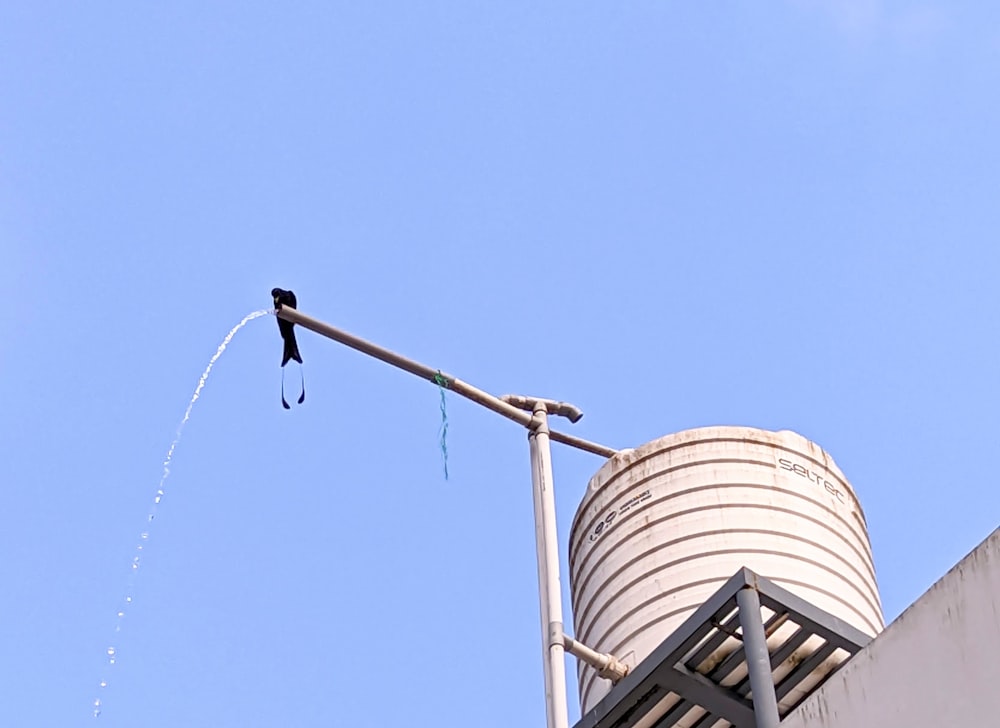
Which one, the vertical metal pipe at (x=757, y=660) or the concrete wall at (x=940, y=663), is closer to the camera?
the concrete wall at (x=940, y=663)

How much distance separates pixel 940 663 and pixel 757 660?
2.25 meters

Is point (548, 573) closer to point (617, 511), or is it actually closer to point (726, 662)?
point (617, 511)

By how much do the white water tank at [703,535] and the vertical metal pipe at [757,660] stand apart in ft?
5.74

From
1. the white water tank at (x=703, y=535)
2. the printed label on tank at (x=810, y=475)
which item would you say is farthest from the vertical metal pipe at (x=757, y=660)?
the printed label on tank at (x=810, y=475)

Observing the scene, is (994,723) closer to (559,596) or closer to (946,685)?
(946,685)

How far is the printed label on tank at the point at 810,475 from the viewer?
13617mm

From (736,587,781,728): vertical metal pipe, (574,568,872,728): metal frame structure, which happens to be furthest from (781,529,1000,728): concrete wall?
(574,568,872,728): metal frame structure

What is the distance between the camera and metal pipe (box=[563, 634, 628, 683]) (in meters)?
12.4

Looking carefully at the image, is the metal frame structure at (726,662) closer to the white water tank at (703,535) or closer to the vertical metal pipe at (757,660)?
the vertical metal pipe at (757,660)

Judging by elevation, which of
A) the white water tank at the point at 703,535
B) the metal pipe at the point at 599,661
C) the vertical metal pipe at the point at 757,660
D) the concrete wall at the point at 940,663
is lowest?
the concrete wall at the point at 940,663

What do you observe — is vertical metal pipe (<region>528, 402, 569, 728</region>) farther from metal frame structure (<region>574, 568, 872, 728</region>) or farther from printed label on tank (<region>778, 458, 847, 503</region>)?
printed label on tank (<region>778, 458, 847, 503</region>)

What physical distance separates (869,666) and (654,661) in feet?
8.54

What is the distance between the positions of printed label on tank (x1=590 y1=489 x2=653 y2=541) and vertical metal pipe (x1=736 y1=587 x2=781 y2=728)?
8.51 ft

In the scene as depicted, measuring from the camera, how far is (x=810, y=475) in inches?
540
